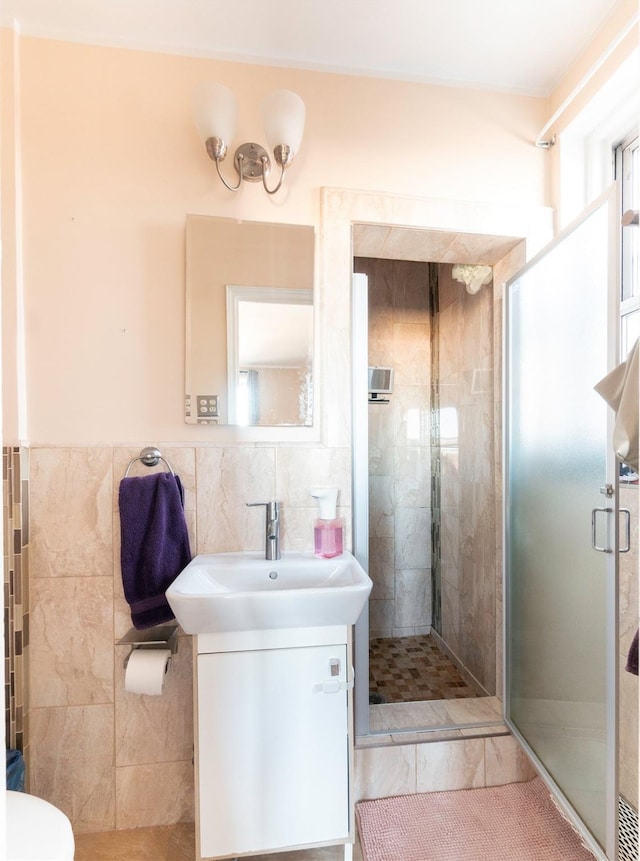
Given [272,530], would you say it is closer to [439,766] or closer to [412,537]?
[439,766]

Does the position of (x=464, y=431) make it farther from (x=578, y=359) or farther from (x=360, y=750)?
(x=360, y=750)

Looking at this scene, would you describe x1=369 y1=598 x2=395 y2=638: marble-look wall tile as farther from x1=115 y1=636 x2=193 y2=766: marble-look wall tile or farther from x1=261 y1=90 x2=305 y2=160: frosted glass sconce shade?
x1=261 y1=90 x2=305 y2=160: frosted glass sconce shade

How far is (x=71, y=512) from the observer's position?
153 cm

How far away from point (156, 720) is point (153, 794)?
234 millimetres

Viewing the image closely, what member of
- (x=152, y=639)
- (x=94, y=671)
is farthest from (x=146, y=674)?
(x=94, y=671)

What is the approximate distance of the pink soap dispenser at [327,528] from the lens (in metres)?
1.56

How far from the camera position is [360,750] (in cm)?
161

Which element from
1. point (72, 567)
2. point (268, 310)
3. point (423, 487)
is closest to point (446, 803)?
point (423, 487)

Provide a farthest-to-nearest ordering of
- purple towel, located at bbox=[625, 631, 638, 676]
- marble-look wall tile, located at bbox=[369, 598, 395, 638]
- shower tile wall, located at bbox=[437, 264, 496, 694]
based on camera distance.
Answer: marble-look wall tile, located at bbox=[369, 598, 395, 638], shower tile wall, located at bbox=[437, 264, 496, 694], purple towel, located at bbox=[625, 631, 638, 676]

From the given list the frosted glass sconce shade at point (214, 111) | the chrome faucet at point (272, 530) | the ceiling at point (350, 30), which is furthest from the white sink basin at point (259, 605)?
the ceiling at point (350, 30)

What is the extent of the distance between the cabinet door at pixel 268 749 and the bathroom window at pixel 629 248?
1.41 metres

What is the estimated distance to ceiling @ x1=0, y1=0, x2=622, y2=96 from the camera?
1.45 metres

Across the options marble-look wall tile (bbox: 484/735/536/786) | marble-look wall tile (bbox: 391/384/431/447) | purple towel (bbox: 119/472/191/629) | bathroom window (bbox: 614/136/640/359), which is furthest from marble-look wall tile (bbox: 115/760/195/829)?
bathroom window (bbox: 614/136/640/359)

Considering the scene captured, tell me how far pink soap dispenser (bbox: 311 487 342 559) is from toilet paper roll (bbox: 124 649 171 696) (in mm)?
579
